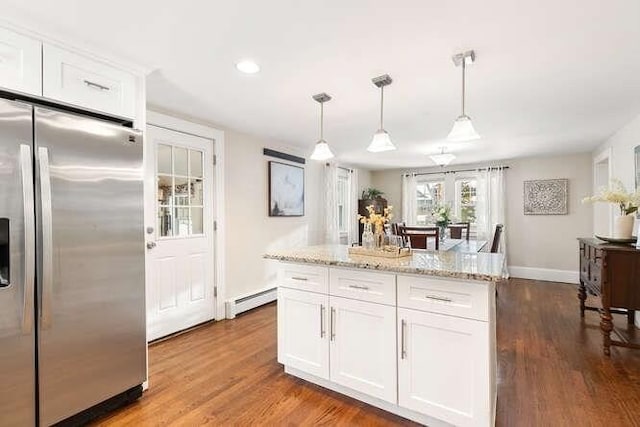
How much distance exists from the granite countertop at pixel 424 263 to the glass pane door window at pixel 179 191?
1.44 meters

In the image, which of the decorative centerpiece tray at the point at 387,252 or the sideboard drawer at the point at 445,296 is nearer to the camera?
the sideboard drawer at the point at 445,296

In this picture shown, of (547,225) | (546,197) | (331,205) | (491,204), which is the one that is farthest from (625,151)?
(331,205)

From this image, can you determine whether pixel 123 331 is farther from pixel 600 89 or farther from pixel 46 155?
pixel 600 89

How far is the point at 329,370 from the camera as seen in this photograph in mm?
2141

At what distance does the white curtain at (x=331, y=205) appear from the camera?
5.41 meters

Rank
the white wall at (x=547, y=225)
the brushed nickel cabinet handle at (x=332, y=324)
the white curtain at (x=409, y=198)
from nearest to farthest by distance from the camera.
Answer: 1. the brushed nickel cabinet handle at (x=332, y=324)
2. the white wall at (x=547, y=225)
3. the white curtain at (x=409, y=198)

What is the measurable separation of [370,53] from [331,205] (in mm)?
3558

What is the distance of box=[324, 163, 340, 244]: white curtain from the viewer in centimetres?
541

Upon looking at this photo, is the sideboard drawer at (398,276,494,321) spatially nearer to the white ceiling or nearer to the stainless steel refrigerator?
the white ceiling

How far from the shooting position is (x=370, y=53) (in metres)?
2.00

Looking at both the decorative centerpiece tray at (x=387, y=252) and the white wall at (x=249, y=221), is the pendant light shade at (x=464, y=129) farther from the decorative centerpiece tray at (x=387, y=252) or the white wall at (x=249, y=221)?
the white wall at (x=249, y=221)

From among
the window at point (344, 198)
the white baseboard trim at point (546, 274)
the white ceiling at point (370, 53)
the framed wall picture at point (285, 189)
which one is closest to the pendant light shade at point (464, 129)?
the white ceiling at point (370, 53)

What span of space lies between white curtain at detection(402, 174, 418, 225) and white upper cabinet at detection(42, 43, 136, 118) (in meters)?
5.48

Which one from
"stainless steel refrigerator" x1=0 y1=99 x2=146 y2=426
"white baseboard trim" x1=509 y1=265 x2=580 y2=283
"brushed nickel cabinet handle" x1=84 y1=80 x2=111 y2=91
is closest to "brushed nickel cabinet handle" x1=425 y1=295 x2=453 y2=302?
"stainless steel refrigerator" x1=0 y1=99 x2=146 y2=426
